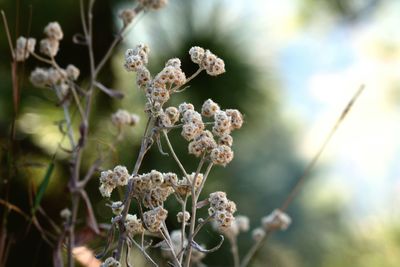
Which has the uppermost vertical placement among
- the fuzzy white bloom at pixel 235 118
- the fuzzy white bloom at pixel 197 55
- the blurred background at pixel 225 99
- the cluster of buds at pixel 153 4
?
the cluster of buds at pixel 153 4

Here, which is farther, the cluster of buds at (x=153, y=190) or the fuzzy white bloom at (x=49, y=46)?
the fuzzy white bloom at (x=49, y=46)

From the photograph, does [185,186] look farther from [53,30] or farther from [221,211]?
[53,30]

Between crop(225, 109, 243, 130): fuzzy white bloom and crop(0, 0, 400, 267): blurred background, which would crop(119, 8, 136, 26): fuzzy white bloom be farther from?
crop(225, 109, 243, 130): fuzzy white bloom

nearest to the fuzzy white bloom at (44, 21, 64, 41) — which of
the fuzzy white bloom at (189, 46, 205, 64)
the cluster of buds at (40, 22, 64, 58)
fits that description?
the cluster of buds at (40, 22, 64, 58)

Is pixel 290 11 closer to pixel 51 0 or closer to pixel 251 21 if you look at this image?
pixel 251 21

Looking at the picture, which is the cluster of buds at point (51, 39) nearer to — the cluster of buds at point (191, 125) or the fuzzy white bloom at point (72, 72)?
the fuzzy white bloom at point (72, 72)

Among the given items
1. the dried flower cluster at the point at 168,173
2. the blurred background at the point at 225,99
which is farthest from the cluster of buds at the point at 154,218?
the blurred background at the point at 225,99

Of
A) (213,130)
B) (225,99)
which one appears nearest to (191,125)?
(213,130)
